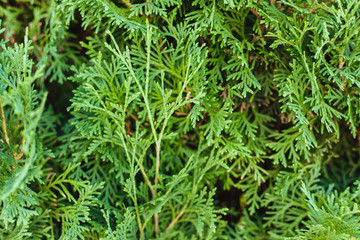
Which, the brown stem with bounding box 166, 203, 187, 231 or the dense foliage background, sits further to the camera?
the brown stem with bounding box 166, 203, 187, 231

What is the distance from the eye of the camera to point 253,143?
149cm

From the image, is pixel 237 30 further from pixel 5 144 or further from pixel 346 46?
pixel 5 144

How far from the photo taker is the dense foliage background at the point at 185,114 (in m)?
1.23

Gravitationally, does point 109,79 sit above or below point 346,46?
below

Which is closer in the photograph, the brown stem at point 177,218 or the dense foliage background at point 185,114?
the dense foliage background at point 185,114

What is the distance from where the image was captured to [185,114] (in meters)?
1.54

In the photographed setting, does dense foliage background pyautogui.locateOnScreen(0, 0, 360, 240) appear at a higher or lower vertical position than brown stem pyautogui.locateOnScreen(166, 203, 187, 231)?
higher

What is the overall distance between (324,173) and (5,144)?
1.56 m

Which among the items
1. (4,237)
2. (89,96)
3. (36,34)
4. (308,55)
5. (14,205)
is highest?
(308,55)

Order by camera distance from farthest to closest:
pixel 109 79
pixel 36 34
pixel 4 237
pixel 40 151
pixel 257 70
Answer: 1. pixel 36 34
2. pixel 257 70
3. pixel 109 79
4. pixel 4 237
5. pixel 40 151

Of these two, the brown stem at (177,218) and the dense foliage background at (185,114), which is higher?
the dense foliage background at (185,114)

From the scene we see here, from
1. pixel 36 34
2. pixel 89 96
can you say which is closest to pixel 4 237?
pixel 89 96

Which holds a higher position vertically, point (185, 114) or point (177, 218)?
point (185, 114)

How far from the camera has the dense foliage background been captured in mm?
1233
